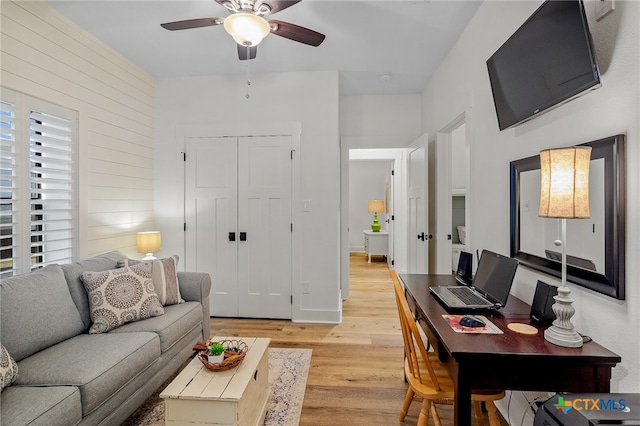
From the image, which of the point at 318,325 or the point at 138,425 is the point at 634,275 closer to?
the point at 138,425

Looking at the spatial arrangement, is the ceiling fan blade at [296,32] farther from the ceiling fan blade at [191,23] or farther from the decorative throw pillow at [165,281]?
the decorative throw pillow at [165,281]

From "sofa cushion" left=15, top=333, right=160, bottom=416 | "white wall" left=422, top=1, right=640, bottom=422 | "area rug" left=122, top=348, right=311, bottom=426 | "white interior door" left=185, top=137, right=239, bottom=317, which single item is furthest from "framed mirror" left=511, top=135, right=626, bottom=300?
"white interior door" left=185, top=137, right=239, bottom=317

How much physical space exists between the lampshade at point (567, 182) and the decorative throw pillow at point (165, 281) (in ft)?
8.09

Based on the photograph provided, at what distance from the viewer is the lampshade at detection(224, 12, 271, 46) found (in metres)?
1.73

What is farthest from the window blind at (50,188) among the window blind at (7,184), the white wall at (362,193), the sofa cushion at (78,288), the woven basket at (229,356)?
the white wall at (362,193)

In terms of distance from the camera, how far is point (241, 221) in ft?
11.4

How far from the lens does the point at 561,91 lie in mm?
1322

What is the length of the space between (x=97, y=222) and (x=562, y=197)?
333cm

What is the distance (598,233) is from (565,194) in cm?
26

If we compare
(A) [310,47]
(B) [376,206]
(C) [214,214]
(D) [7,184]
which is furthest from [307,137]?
(B) [376,206]

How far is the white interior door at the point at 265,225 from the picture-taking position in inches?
135

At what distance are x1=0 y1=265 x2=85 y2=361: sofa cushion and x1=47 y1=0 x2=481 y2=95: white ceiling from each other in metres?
1.97

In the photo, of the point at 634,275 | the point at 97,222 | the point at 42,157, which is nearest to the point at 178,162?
the point at 97,222

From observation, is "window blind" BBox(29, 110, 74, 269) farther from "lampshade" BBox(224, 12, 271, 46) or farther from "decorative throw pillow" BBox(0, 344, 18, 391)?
"lampshade" BBox(224, 12, 271, 46)
